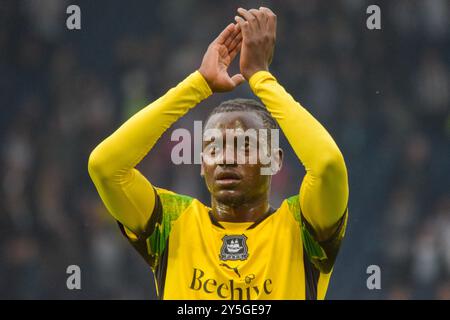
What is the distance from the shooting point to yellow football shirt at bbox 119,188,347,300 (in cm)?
382

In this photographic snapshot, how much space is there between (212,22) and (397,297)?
2946 millimetres

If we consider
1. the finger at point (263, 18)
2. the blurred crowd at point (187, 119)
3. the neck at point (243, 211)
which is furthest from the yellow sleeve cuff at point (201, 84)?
the blurred crowd at point (187, 119)

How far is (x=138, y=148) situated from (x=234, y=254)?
1.85 ft

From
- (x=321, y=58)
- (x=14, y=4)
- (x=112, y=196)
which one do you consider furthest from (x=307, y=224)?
(x=14, y=4)

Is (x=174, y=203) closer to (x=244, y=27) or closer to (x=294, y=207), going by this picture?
(x=294, y=207)

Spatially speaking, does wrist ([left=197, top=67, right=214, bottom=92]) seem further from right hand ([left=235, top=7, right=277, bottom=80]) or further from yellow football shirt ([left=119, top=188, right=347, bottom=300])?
yellow football shirt ([left=119, top=188, right=347, bottom=300])

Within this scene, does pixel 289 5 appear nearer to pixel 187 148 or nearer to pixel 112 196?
pixel 187 148

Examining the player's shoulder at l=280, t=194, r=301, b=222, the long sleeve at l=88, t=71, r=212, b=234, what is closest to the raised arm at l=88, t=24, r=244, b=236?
the long sleeve at l=88, t=71, r=212, b=234

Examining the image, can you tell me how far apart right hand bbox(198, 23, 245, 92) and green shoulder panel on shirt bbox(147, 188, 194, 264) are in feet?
1.59

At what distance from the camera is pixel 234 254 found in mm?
3883

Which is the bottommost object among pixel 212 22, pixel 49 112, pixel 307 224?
pixel 307 224

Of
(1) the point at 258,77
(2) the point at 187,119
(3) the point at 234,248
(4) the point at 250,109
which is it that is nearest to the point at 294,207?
(3) the point at 234,248

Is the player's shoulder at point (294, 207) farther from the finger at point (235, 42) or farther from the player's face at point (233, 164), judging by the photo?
the finger at point (235, 42)

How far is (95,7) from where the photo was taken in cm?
862
